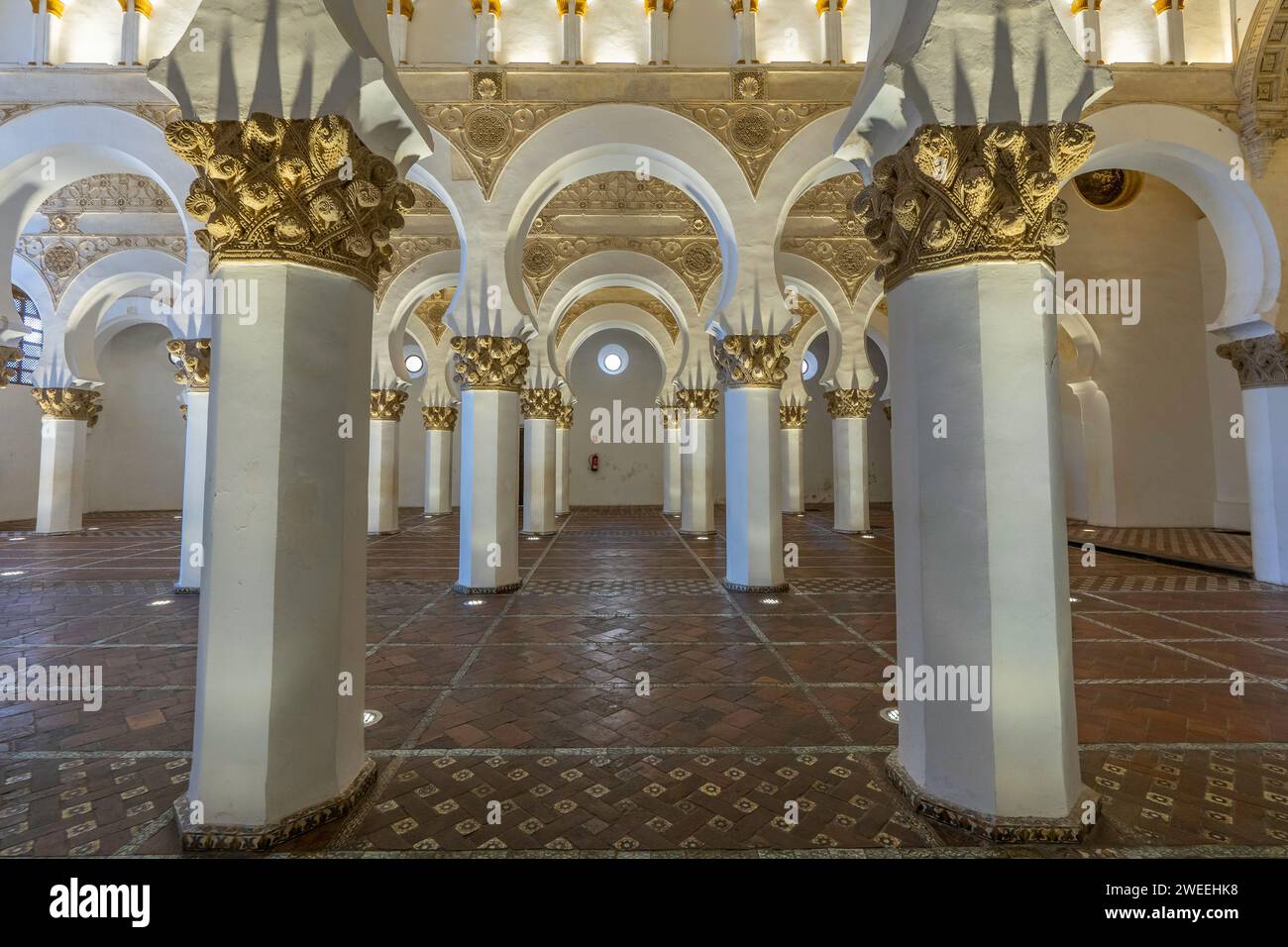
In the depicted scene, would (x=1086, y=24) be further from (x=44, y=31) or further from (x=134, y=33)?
(x=44, y=31)

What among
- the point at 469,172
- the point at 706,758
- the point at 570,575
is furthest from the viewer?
the point at 570,575

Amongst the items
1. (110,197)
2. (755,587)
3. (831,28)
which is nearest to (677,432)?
(755,587)

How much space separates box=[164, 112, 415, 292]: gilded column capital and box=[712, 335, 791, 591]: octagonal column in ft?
14.8

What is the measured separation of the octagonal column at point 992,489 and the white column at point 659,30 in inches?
191

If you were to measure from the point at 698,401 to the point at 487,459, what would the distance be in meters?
5.62

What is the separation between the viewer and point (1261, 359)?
6.54 metres

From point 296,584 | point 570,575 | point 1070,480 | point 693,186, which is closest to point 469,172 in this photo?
point 693,186

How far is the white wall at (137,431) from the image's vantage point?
1669cm

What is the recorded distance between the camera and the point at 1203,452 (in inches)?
443

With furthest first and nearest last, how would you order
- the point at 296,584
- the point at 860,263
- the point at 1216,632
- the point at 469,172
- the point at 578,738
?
the point at 860,263
the point at 469,172
the point at 1216,632
the point at 578,738
the point at 296,584
